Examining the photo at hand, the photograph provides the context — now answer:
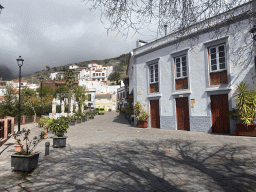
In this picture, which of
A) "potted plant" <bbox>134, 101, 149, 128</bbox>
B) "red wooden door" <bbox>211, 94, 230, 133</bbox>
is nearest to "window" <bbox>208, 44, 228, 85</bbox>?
"red wooden door" <bbox>211, 94, 230, 133</bbox>

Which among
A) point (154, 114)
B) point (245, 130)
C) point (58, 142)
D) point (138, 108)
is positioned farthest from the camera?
point (138, 108)

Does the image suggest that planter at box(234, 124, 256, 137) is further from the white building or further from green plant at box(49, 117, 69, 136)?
green plant at box(49, 117, 69, 136)

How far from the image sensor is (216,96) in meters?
12.2

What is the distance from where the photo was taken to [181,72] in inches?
558

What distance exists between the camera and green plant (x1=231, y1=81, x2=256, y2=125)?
32.6 feet

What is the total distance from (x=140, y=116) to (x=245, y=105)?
8.45 metres

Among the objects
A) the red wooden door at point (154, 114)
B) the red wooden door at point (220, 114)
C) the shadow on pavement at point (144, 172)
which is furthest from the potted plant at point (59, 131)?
the red wooden door at point (220, 114)

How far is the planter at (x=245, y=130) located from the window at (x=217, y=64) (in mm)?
2941

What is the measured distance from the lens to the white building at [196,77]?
11046 millimetres

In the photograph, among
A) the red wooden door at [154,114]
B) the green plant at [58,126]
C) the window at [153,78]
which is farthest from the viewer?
the window at [153,78]

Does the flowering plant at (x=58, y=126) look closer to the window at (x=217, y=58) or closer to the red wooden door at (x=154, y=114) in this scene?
the red wooden door at (x=154, y=114)

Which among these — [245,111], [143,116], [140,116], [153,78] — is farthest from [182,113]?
[245,111]

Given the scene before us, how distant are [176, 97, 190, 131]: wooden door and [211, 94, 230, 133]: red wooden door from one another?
1.96 meters

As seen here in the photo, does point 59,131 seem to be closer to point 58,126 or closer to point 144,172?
point 58,126
